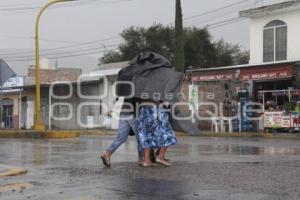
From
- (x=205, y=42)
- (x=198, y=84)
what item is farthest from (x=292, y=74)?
(x=205, y=42)

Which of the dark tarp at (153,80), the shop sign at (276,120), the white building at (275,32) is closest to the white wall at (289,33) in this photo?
the white building at (275,32)

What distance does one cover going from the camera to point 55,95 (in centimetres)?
4844

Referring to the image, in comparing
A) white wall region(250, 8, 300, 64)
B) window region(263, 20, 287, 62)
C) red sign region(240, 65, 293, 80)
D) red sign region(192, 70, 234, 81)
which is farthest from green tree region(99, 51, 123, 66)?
red sign region(240, 65, 293, 80)

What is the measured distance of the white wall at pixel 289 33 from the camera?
A: 107ft

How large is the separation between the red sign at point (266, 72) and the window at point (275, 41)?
2.54 m

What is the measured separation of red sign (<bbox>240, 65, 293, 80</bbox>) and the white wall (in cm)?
236

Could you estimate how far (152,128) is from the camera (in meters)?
10.3

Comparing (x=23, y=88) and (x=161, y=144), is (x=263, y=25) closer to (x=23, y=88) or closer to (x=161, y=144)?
(x=23, y=88)

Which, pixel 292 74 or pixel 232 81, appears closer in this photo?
pixel 292 74

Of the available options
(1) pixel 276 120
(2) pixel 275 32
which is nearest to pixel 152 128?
(1) pixel 276 120

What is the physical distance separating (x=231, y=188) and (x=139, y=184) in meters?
1.25

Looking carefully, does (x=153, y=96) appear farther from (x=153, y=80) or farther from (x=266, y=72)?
(x=266, y=72)

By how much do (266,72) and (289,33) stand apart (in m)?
3.48

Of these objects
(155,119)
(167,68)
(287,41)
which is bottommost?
(155,119)
